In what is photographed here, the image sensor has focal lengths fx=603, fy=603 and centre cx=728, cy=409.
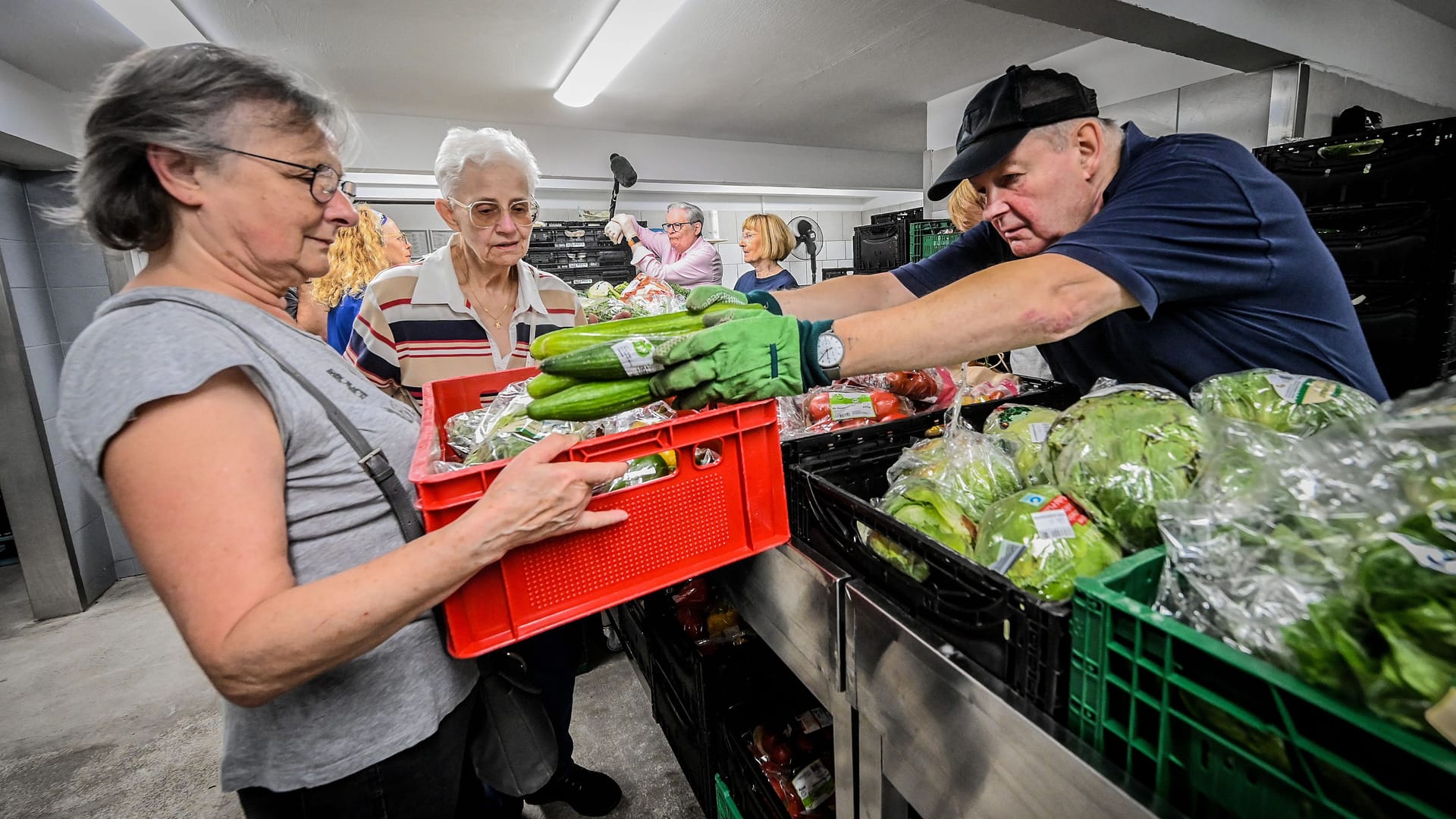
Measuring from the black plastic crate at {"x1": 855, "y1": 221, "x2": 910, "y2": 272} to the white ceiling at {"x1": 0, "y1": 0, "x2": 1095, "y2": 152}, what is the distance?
124 cm

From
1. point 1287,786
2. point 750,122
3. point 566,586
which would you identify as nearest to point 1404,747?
point 1287,786

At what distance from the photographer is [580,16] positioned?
3.57 meters

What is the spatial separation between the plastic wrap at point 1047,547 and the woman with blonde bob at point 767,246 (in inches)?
148

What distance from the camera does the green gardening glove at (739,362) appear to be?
1.05m

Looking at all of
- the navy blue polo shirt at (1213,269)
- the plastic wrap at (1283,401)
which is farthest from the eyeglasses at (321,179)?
the plastic wrap at (1283,401)

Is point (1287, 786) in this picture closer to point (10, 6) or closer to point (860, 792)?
point (860, 792)

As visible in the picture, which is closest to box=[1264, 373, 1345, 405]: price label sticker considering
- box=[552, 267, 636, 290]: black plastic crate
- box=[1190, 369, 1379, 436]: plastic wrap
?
box=[1190, 369, 1379, 436]: plastic wrap

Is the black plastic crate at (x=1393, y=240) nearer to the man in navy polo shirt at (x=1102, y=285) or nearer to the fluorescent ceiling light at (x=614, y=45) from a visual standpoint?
the man in navy polo shirt at (x=1102, y=285)

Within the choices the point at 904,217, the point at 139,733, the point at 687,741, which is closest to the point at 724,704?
the point at 687,741

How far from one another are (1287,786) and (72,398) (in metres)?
1.41

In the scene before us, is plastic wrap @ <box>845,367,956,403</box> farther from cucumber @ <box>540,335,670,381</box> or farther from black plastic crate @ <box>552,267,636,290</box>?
black plastic crate @ <box>552,267,636,290</box>

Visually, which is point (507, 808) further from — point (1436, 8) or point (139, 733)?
point (1436, 8)

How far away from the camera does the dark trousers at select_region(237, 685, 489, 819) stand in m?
1.00

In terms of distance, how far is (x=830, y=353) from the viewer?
1155mm
